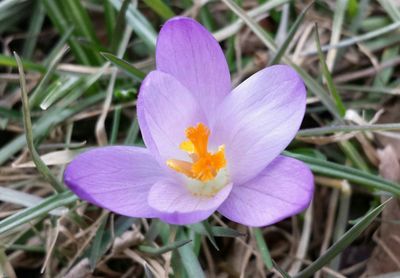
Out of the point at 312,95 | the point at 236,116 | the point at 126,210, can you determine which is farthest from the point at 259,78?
the point at 312,95

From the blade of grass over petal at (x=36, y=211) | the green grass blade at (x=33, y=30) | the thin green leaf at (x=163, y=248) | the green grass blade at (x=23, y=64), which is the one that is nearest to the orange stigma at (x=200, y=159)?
the thin green leaf at (x=163, y=248)

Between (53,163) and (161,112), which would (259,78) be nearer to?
(161,112)

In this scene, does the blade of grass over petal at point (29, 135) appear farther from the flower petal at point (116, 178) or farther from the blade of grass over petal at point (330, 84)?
the blade of grass over petal at point (330, 84)

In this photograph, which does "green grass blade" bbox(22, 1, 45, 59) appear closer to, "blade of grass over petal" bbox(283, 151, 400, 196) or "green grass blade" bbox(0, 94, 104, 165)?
"green grass blade" bbox(0, 94, 104, 165)

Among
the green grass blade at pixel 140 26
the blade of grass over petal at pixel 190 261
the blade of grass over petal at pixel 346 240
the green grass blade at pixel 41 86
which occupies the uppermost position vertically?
the green grass blade at pixel 140 26

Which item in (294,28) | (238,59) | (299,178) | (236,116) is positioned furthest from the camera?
(238,59)

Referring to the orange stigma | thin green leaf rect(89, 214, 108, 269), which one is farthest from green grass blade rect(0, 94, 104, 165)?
the orange stigma

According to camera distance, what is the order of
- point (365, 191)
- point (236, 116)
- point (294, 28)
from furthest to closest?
point (365, 191)
point (294, 28)
point (236, 116)

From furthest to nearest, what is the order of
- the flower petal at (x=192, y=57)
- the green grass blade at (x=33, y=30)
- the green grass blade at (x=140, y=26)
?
the green grass blade at (x=33, y=30), the green grass blade at (x=140, y=26), the flower petal at (x=192, y=57)
